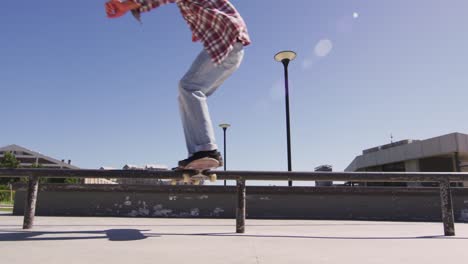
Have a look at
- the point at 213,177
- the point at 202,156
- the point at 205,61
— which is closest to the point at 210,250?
the point at 202,156

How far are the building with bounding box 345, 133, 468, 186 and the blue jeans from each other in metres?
23.5

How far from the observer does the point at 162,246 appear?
175cm

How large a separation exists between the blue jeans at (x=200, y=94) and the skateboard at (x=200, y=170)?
9 cm

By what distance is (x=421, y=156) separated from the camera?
24672 millimetres

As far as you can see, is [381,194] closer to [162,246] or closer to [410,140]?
[162,246]

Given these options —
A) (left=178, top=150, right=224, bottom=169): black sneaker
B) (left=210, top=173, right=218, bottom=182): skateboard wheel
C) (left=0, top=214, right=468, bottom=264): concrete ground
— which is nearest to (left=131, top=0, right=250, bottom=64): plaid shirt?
(left=178, top=150, right=224, bottom=169): black sneaker

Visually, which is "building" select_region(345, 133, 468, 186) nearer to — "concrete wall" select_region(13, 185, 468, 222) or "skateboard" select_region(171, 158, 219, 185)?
"concrete wall" select_region(13, 185, 468, 222)

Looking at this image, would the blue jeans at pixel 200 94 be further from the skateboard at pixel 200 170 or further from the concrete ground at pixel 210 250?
the concrete ground at pixel 210 250

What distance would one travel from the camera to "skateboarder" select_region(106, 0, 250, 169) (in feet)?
7.73

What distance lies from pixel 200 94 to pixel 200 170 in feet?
1.91

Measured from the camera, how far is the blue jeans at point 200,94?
2.37 meters

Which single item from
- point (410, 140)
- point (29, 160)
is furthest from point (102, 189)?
A: point (29, 160)

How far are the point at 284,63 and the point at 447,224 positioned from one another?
927 centimetres

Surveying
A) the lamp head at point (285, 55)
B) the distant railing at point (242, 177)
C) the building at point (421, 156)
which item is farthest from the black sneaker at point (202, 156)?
the building at point (421, 156)
